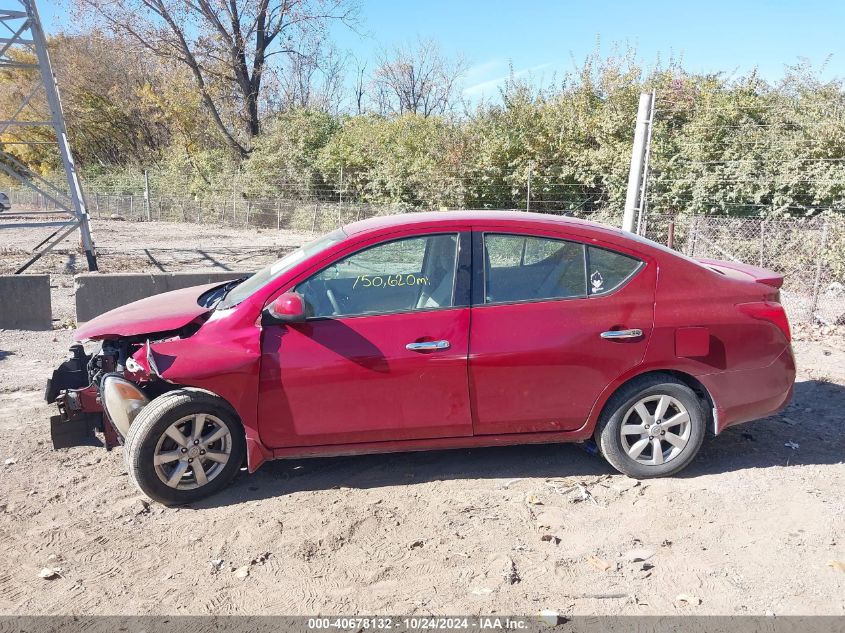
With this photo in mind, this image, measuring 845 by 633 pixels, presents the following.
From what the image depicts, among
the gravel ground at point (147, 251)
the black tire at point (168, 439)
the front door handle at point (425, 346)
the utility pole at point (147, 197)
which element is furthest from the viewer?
the utility pole at point (147, 197)

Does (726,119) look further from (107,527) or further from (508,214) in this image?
(107,527)

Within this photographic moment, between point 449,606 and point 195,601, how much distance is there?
1.16 meters

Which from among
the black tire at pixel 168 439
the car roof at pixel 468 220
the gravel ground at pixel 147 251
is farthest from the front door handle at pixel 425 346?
the gravel ground at pixel 147 251

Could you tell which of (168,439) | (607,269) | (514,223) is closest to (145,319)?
Answer: (168,439)

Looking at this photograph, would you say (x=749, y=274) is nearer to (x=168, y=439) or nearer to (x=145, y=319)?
(x=168, y=439)

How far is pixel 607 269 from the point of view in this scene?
173 inches

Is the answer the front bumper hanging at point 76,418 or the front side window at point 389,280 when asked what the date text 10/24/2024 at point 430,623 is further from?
the front bumper hanging at point 76,418

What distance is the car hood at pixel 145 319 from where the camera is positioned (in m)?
4.37

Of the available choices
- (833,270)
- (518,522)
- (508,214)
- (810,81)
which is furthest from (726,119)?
(518,522)

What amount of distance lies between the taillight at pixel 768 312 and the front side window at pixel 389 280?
1863 mm

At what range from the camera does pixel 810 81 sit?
47.5 ft

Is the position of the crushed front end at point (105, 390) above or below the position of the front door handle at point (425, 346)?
below

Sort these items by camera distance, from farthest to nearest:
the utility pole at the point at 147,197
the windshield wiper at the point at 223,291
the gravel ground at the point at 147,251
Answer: the utility pole at the point at 147,197
the gravel ground at the point at 147,251
the windshield wiper at the point at 223,291

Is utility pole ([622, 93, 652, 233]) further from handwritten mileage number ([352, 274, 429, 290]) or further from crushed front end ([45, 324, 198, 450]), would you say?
crushed front end ([45, 324, 198, 450])
